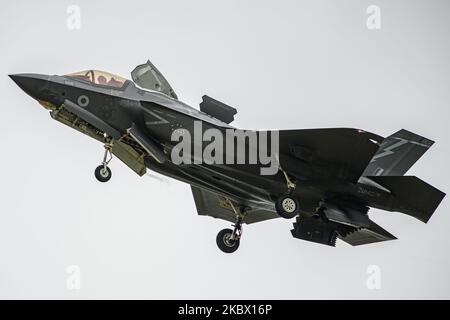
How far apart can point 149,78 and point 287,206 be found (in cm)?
557

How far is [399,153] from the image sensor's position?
19.1m

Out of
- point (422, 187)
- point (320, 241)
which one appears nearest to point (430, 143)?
point (422, 187)

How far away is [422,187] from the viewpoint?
57.8 ft

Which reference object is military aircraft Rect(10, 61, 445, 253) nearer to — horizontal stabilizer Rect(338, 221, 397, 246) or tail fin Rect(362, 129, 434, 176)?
tail fin Rect(362, 129, 434, 176)

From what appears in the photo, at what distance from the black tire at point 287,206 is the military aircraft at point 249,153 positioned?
0.09 ft

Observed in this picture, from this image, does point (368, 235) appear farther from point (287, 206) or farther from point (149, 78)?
point (149, 78)

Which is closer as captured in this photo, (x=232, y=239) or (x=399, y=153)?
(x=399, y=153)

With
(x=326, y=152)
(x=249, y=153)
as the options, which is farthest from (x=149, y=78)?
(x=326, y=152)

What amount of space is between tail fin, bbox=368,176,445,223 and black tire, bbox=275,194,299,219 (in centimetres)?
266

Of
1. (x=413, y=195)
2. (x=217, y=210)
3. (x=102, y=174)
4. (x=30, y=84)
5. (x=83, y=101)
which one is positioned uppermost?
(x=30, y=84)

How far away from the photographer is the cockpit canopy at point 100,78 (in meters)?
17.5

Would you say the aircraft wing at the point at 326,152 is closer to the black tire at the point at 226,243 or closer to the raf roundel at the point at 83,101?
the black tire at the point at 226,243

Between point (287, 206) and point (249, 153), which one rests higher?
point (249, 153)

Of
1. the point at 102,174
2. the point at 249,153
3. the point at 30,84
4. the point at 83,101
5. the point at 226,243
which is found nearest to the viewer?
the point at 30,84
